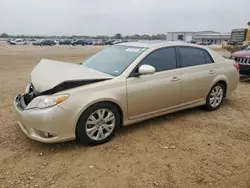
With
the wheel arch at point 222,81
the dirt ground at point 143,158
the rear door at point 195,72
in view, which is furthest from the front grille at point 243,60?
the dirt ground at point 143,158

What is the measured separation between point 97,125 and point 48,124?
711 millimetres

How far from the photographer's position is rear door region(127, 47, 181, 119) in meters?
4.02

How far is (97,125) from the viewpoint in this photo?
3.72 meters

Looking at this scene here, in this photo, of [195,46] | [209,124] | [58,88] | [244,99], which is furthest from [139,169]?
[244,99]

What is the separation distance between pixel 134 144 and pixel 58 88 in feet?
4.61

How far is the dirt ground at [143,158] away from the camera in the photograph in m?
2.97

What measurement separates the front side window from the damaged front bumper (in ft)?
5.15

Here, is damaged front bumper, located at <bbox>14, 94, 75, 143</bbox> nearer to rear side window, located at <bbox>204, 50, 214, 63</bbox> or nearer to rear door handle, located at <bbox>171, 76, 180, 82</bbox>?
rear door handle, located at <bbox>171, 76, 180, 82</bbox>

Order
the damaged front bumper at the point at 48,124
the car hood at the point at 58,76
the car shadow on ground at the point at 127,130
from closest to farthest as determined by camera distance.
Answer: the damaged front bumper at the point at 48,124, the car hood at the point at 58,76, the car shadow on ground at the point at 127,130

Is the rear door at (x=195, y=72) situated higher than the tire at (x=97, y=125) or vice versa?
the rear door at (x=195, y=72)

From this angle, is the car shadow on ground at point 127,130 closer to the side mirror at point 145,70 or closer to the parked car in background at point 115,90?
the parked car in background at point 115,90

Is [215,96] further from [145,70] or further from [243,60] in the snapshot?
[243,60]

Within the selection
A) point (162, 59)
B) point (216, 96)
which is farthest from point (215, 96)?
point (162, 59)

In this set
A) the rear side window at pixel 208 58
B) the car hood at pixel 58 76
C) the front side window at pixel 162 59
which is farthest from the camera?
the rear side window at pixel 208 58
